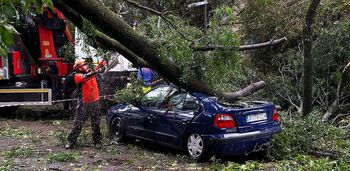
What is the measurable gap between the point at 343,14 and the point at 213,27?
253 inches

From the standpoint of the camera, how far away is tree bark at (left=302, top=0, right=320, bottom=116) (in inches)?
351

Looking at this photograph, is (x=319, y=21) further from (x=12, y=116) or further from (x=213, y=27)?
(x=12, y=116)

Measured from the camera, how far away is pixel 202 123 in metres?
7.97

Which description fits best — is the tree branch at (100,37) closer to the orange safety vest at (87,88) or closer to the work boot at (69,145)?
the orange safety vest at (87,88)

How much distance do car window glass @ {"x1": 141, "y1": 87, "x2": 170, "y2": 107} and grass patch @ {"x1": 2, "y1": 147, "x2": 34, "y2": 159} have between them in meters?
2.38

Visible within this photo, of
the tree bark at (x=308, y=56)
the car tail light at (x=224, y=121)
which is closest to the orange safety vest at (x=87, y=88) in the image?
the car tail light at (x=224, y=121)

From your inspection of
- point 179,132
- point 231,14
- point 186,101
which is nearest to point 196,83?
point 186,101

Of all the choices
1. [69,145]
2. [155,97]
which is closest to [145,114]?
[155,97]

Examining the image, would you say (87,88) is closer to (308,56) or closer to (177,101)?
(177,101)

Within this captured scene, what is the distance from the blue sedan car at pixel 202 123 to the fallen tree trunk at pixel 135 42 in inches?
11.4

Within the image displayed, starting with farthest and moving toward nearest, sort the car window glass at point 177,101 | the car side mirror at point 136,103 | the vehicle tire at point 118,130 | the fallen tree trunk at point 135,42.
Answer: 1. the vehicle tire at point 118,130
2. the car side mirror at point 136,103
3. the car window glass at point 177,101
4. the fallen tree trunk at point 135,42

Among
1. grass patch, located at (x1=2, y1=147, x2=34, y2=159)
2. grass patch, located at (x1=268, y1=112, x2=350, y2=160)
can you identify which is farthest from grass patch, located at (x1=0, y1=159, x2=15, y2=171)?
grass patch, located at (x1=268, y1=112, x2=350, y2=160)

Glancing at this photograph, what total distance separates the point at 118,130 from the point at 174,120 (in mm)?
2025

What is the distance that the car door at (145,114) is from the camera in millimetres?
9164
